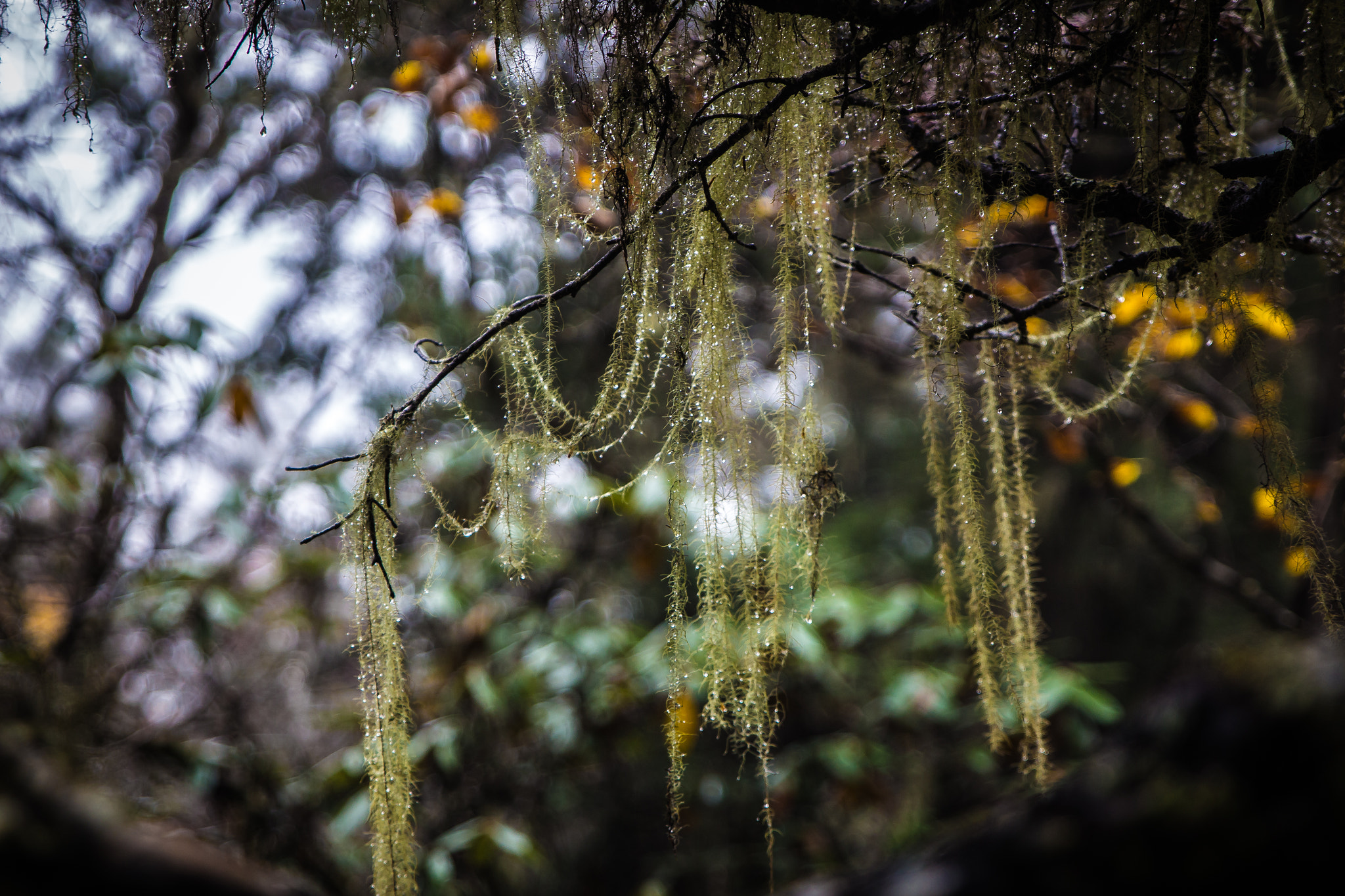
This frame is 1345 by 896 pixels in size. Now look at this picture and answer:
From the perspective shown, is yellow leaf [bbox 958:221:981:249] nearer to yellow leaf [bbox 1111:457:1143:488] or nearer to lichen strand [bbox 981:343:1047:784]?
lichen strand [bbox 981:343:1047:784]

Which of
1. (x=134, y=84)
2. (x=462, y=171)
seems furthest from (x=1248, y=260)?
(x=134, y=84)

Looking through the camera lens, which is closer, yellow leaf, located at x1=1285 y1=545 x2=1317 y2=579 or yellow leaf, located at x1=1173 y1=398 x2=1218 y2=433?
yellow leaf, located at x1=1285 y1=545 x2=1317 y2=579

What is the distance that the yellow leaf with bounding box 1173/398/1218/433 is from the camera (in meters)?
1.91

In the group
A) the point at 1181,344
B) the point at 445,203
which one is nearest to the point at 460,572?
the point at 445,203

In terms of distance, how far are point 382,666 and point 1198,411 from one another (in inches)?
83.0

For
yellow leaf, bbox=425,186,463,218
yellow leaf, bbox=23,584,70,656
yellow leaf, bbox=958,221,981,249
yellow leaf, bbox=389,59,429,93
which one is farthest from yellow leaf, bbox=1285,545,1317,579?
yellow leaf, bbox=23,584,70,656

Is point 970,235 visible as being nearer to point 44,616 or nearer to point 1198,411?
point 1198,411

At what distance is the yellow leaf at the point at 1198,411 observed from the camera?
191 cm

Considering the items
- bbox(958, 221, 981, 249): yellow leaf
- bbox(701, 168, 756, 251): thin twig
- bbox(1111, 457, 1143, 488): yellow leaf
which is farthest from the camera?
bbox(1111, 457, 1143, 488): yellow leaf

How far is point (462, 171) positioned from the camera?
8.75 ft

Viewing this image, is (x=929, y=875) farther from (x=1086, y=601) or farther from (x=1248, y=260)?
(x=1086, y=601)

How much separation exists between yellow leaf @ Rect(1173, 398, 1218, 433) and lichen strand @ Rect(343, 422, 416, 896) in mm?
2079

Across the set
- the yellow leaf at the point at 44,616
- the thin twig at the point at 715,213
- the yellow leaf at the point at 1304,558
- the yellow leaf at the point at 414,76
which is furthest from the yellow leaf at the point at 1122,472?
the yellow leaf at the point at 44,616

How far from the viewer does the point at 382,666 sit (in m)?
0.71
